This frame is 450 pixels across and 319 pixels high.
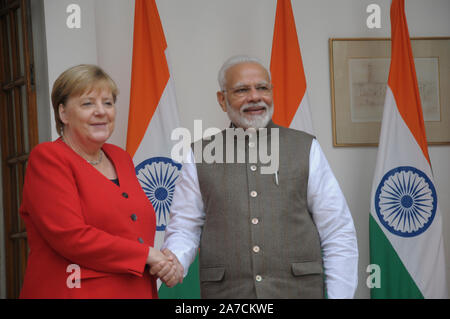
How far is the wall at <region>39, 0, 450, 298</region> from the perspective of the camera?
177 inches

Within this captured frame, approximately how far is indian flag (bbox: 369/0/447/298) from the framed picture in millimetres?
374

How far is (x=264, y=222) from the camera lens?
228 centimetres

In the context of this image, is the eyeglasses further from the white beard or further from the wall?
the wall

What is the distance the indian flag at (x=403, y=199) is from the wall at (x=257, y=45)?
0.40 metres

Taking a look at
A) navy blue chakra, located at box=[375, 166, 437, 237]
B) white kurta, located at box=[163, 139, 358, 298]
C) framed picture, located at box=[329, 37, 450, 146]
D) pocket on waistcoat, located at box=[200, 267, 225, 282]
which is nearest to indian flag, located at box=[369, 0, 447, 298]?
navy blue chakra, located at box=[375, 166, 437, 237]

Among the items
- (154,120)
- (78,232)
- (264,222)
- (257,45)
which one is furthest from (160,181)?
(78,232)

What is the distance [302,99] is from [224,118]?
0.67 metres

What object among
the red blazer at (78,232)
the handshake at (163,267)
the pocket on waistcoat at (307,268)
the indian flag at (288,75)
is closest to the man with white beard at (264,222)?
the pocket on waistcoat at (307,268)

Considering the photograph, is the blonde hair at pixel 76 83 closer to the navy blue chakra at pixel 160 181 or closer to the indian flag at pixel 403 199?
the navy blue chakra at pixel 160 181

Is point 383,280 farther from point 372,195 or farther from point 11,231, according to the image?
point 11,231

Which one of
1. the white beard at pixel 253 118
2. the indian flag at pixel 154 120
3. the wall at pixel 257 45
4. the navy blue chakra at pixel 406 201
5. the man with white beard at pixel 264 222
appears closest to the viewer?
the man with white beard at pixel 264 222

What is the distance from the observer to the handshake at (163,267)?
2.15 m

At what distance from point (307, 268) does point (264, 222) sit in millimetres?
244

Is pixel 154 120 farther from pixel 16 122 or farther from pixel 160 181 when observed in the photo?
pixel 16 122
